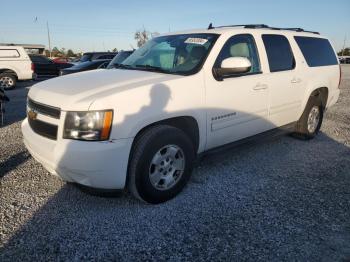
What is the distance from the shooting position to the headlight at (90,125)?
2809mm

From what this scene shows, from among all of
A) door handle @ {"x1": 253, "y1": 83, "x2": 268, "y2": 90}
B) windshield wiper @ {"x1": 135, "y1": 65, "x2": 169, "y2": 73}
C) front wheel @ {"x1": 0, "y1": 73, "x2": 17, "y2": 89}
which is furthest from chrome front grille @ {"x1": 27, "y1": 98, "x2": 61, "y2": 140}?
front wheel @ {"x1": 0, "y1": 73, "x2": 17, "y2": 89}

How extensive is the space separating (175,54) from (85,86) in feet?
4.30

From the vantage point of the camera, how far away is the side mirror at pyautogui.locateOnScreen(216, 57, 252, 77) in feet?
11.8

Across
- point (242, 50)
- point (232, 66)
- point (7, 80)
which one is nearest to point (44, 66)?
point (7, 80)

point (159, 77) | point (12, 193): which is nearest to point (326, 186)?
point (159, 77)

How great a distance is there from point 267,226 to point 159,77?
1.84 m

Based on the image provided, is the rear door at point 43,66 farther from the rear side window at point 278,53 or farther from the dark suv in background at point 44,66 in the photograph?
the rear side window at point 278,53

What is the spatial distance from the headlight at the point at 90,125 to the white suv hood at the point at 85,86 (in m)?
0.08

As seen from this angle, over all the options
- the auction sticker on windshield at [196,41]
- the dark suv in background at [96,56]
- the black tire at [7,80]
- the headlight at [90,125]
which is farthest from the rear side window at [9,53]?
the headlight at [90,125]

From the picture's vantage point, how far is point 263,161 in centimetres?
475

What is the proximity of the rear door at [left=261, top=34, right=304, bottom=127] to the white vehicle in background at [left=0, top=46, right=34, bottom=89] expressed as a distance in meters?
12.3

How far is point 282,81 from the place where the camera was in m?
4.58

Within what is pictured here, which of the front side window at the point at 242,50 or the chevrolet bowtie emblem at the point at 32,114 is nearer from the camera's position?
the chevrolet bowtie emblem at the point at 32,114

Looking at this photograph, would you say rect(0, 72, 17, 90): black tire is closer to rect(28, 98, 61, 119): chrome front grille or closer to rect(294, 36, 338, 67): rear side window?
→ rect(28, 98, 61, 119): chrome front grille
